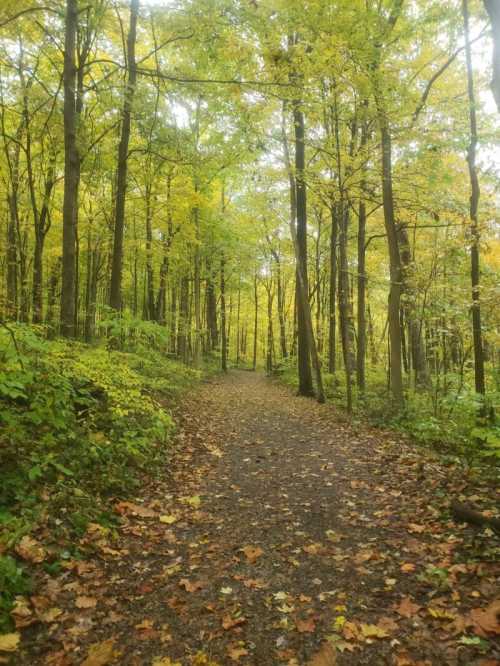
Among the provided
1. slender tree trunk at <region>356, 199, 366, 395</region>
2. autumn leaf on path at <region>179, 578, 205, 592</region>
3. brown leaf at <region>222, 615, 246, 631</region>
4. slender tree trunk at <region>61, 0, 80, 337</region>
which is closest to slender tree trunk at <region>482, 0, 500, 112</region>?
brown leaf at <region>222, 615, 246, 631</region>

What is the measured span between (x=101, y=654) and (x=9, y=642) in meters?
0.63

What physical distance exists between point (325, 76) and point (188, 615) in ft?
37.3

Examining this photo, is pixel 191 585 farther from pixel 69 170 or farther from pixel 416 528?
pixel 69 170

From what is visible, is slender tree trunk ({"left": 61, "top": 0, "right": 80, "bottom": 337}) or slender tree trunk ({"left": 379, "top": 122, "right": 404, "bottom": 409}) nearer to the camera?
slender tree trunk ({"left": 61, "top": 0, "right": 80, "bottom": 337})

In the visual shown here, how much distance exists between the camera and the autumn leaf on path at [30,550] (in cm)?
350

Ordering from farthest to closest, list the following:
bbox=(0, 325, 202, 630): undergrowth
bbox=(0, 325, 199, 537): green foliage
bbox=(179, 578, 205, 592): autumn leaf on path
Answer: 1. bbox=(0, 325, 199, 537): green foliage
2. bbox=(0, 325, 202, 630): undergrowth
3. bbox=(179, 578, 205, 592): autumn leaf on path

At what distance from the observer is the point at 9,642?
9.02ft

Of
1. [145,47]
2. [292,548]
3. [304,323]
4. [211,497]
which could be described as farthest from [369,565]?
[145,47]

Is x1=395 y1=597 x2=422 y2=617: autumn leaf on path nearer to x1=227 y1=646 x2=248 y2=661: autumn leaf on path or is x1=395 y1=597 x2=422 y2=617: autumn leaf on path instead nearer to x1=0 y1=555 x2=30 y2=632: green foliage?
x1=227 y1=646 x2=248 y2=661: autumn leaf on path

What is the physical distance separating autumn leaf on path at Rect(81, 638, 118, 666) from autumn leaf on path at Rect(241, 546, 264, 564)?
1.53 metres

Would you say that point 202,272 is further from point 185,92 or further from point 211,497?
point 211,497

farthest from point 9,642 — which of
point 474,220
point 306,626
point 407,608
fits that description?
point 474,220

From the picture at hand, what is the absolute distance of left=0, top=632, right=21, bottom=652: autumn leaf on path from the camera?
271 centimetres

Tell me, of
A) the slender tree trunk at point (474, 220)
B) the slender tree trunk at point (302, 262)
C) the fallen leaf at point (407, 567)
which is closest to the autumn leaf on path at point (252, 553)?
the fallen leaf at point (407, 567)
